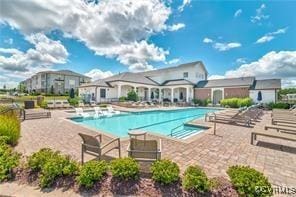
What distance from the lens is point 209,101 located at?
100.0 ft

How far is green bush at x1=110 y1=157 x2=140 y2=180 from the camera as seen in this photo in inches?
124

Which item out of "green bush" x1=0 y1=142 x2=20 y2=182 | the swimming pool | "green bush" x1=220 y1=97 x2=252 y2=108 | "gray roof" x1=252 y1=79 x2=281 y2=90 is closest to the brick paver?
"green bush" x1=0 y1=142 x2=20 y2=182

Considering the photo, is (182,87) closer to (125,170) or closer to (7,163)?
(125,170)

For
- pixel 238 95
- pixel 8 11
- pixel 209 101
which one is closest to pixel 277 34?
pixel 238 95

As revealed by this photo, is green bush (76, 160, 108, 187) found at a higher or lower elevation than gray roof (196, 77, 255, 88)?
lower

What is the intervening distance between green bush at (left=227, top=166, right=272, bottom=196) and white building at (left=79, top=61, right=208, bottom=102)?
89.8 ft

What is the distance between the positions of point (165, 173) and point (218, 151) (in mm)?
3132

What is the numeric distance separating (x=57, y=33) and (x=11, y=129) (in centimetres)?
1488

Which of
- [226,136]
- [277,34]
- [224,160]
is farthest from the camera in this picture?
[277,34]

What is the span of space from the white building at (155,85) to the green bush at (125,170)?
87.0ft

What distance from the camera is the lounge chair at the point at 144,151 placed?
3.46 metres

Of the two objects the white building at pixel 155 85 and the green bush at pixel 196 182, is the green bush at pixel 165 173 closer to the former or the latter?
the green bush at pixel 196 182

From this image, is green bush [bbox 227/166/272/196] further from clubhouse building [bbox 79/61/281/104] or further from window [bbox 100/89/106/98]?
window [bbox 100/89/106/98]

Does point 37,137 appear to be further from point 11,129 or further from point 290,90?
point 290,90
